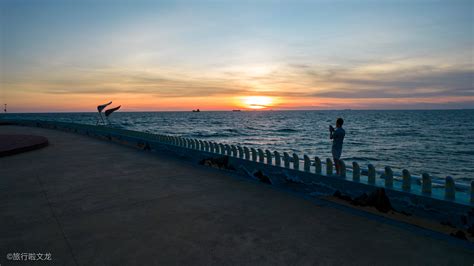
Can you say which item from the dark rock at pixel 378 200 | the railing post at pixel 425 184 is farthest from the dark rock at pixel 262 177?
the railing post at pixel 425 184

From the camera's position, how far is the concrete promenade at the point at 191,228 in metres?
3.70

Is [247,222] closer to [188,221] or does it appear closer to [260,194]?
[188,221]

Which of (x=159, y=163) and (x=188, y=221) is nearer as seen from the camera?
(x=188, y=221)

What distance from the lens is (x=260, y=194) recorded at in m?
6.49

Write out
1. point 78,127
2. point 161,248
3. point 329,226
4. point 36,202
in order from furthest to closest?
point 78,127
point 36,202
point 329,226
point 161,248

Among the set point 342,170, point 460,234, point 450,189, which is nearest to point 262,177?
point 342,170

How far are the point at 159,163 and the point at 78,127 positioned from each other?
18301 mm

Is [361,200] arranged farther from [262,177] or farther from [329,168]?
[262,177]

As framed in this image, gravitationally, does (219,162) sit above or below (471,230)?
above

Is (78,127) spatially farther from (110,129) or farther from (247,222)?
(247,222)

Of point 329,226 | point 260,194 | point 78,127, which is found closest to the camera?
point 329,226

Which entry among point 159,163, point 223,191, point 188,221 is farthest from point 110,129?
point 188,221

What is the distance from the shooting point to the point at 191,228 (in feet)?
15.0

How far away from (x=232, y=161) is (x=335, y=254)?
5.15 meters
